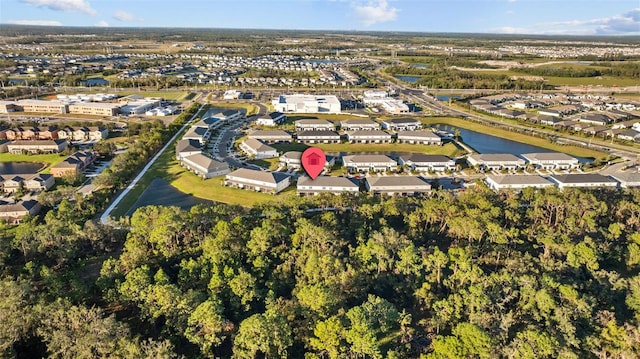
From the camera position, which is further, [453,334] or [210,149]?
[210,149]

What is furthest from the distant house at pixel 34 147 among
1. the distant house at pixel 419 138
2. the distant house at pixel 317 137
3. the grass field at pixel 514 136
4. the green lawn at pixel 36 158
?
the grass field at pixel 514 136

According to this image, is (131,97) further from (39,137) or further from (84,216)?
(84,216)

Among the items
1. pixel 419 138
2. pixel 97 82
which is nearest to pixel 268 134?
pixel 419 138

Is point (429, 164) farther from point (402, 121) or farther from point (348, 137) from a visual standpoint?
point (402, 121)

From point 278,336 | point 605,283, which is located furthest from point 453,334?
point 605,283

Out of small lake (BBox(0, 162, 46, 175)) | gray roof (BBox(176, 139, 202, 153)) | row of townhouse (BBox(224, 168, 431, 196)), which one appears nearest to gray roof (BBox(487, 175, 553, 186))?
row of townhouse (BBox(224, 168, 431, 196))

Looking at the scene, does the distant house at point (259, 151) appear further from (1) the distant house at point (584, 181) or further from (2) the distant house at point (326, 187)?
(1) the distant house at point (584, 181)
